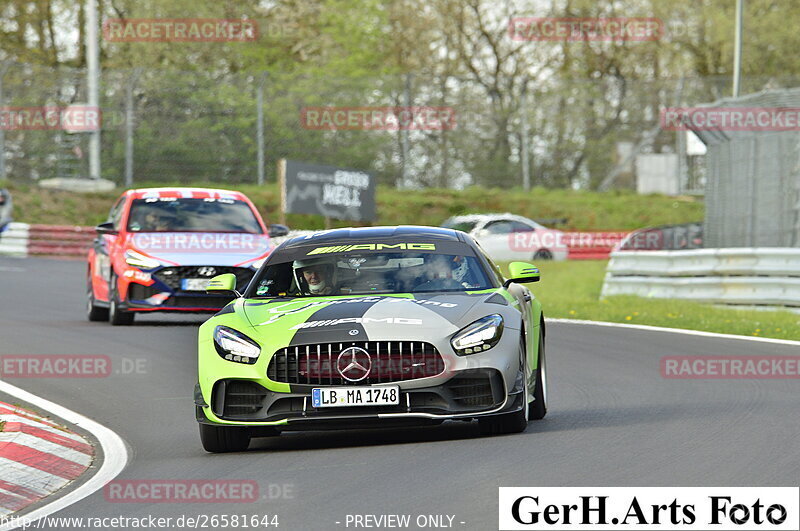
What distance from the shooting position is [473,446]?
8672 millimetres

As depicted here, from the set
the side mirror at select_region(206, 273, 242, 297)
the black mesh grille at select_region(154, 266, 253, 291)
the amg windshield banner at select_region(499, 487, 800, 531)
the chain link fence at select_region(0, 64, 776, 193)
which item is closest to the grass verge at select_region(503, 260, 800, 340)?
the black mesh grille at select_region(154, 266, 253, 291)

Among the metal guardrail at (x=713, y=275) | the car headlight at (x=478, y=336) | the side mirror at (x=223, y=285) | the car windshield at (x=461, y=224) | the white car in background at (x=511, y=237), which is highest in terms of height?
the side mirror at (x=223, y=285)

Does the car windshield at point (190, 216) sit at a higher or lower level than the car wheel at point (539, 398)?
higher

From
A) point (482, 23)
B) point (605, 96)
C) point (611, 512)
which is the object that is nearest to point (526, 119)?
point (605, 96)

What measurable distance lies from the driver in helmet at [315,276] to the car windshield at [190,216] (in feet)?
28.2

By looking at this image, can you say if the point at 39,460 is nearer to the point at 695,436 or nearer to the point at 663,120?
the point at 695,436

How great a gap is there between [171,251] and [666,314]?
6.63m

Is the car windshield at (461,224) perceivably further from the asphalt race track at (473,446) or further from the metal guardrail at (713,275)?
the asphalt race track at (473,446)

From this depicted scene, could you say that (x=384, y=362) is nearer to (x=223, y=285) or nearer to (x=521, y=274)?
(x=521, y=274)

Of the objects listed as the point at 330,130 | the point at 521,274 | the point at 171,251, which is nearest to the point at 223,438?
the point at 521,274

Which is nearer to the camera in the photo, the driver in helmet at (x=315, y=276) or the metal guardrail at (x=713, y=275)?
the driver in helmet at (x=315, y=276)

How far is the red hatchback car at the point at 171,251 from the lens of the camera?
17.2m

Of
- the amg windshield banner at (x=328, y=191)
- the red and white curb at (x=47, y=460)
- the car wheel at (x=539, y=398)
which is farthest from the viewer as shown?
the amg windshield banner at (x=328, y=191)

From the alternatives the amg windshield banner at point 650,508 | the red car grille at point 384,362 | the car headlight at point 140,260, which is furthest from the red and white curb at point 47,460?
the car headlight at point 140,260
